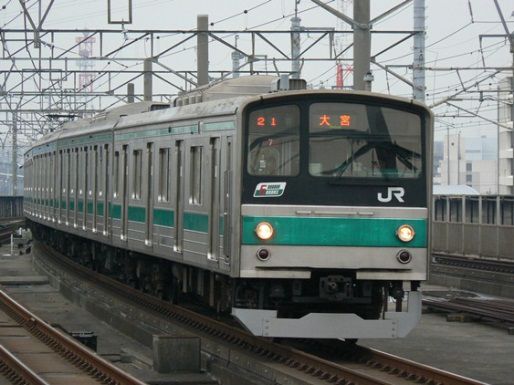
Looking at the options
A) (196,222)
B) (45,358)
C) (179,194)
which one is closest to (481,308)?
(179,194)

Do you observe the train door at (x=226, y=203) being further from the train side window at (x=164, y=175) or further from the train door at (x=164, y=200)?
the train side window at (x=164, y=175)

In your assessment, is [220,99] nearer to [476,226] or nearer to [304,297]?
[304,297]

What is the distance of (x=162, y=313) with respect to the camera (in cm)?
1844

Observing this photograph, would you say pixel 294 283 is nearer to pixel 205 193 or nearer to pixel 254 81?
pixel 205 193

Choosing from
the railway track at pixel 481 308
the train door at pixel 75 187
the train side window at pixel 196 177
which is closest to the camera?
the train side window at pixel 196 177

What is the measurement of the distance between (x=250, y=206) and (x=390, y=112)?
1.77 metres

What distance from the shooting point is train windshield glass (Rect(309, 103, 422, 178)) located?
1319 centimetres

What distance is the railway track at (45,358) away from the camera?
12.7 m

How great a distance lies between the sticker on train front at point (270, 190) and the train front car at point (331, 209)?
0.03 feet

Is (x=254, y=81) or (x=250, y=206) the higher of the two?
(x=254, y=81)

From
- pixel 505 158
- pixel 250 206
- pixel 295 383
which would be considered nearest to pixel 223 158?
pixel 250 206

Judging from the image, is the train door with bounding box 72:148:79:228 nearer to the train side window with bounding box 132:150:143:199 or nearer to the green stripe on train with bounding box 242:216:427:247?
the train side window with bounding box 132:150:143:199

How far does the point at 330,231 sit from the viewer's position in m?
13.0

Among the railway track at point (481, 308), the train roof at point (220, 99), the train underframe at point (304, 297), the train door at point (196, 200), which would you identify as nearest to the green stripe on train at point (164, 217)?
the train door at point (196, 200)
